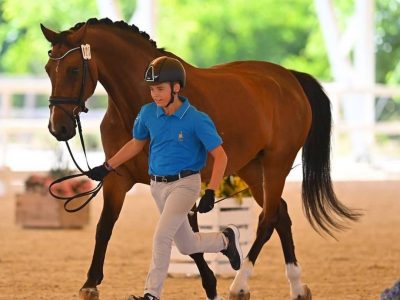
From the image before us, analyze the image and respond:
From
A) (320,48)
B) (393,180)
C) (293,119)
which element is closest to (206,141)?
(293,119)

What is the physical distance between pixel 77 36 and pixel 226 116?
1.21m

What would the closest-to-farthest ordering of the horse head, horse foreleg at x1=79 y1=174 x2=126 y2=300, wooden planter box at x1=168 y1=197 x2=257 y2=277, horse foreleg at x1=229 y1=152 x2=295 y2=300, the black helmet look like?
the black helmet
the horse head
horse foreleg at x1=79 y1=174 x2=126 y2=300
horse foreleg at x1=229 y1=152 x2=295 y2=300
wooden planter box at x1=168 y1=197 x2=257 y2=277

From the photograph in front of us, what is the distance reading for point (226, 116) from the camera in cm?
737

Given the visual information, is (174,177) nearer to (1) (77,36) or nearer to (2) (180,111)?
(2) (180,111)

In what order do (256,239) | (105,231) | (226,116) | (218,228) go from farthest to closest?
(218,228) < (256,239) < (226,116) < (105,231)

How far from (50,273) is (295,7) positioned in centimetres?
3229

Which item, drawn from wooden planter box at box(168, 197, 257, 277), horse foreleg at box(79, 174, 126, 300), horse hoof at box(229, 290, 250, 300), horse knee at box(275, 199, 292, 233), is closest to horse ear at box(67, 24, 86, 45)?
horse foreleg at box(79, 174, 126, 300)

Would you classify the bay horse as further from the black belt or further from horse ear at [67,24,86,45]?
the black belt

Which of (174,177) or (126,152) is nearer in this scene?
(174,177)

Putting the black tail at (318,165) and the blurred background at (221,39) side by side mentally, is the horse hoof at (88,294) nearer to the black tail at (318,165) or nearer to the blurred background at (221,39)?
the black tail at (318,165)

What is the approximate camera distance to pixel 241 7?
40344mm

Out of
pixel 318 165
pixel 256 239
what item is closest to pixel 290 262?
pixel 256 239

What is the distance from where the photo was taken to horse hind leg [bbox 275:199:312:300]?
7445 mm

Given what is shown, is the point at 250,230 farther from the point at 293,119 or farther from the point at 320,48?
the point at 320,48
